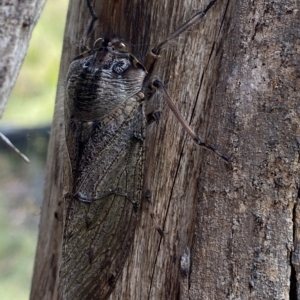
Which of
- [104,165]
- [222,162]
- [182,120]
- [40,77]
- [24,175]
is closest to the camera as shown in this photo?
[222,162]

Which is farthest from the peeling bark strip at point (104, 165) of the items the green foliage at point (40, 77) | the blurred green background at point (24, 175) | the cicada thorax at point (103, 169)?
the green foliage at point (40, 77)

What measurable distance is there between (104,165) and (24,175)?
4496 mm

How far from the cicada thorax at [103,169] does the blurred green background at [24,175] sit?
250cm

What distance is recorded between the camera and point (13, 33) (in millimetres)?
2684

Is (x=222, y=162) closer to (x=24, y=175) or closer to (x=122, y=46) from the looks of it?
(x=122, y=46)

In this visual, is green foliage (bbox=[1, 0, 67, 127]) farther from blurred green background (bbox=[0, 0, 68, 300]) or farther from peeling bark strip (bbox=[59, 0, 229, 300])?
peeling bark strip (bbox=[59, 0, 229, 300])

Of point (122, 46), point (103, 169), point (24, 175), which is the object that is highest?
point (122, 46)

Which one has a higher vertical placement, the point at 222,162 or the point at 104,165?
the point at 222,162

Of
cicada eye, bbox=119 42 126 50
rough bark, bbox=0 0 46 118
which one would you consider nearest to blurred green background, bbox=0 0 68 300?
rough bark, bbox=0 0 46 118

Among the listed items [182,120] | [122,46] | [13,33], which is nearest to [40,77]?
[13,33]

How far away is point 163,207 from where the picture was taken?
92.7 inches

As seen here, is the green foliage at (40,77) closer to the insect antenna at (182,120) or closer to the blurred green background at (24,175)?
the blurred green background at (24,175)

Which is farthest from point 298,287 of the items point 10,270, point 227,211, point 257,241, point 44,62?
point 44,62

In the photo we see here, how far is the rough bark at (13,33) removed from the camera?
2637 millimetres
